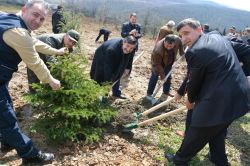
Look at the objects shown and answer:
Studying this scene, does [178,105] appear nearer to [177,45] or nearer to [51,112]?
[177,45]

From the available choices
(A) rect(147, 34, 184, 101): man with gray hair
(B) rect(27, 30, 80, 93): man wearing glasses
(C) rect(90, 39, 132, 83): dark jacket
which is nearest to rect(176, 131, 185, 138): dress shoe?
(A) rect(147, 34, 184, 101): man with gray hair

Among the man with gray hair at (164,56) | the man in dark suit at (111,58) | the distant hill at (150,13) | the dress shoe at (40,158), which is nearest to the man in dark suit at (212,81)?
the man in dark suit at (111,58)

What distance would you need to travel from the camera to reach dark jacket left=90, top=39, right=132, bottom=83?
223 inches

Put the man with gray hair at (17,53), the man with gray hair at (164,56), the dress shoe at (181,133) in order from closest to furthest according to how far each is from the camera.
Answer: the man with gray hair at (17,53), the dress shoe at (181,133), the man with gray hair at (164,56)

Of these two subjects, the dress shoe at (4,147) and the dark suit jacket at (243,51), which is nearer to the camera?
the dress shoe at (4,147)

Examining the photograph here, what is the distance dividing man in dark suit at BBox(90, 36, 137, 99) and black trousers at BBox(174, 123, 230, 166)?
6.01 feet

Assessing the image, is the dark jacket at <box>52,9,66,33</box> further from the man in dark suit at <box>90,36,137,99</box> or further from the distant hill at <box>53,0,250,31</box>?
the distant hill at <box>53,0,250,31</box>

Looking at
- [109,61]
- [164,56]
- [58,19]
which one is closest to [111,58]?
[109,61]

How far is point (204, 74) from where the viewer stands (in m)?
3.88

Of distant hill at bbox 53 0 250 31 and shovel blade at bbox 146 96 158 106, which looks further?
distant hill at bbox 53 0 250 31

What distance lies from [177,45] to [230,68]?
10.6 ft

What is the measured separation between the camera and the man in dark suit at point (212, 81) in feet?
A: 12.4

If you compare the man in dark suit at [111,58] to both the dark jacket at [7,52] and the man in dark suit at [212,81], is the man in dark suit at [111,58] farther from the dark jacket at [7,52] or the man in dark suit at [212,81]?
the dark jacket at [7,52]

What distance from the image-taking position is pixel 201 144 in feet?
14.2
